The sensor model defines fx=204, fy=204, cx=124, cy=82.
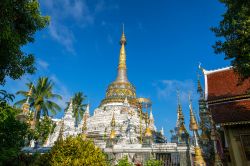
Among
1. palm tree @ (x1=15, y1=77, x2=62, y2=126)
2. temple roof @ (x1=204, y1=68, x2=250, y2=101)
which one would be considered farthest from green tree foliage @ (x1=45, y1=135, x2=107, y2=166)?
palm tree @ (x1=15, y1=77, x2=62, y2=126)

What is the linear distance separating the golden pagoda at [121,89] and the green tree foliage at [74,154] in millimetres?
27825

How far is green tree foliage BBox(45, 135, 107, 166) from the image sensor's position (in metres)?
7.83

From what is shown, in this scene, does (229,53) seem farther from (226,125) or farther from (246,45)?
(226,125)

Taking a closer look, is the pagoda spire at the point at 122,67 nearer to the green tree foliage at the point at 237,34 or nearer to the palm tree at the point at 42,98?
the palm tree at the point at 42,98

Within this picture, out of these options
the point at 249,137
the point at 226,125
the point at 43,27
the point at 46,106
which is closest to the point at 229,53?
the point at 226,125

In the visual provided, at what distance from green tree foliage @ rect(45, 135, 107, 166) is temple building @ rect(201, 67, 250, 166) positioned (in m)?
7.18

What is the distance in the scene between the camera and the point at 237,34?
9.50 m

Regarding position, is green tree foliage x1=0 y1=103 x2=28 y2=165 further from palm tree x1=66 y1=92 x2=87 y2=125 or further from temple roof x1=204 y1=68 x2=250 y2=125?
palm tree x1=66 y1=92 x2=87 y2=125

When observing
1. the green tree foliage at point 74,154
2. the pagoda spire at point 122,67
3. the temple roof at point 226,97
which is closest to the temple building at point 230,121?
the temple roof at point 226,97

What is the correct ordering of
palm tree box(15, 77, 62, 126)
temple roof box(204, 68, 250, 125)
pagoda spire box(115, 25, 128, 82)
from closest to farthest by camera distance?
temple roof box(204, 68, 250, 125)
palm tree box(15, 77, 62, 126)
pagoda spire box(115, 25, 128, 82)

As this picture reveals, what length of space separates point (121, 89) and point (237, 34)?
30779 mm

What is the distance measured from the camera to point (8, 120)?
28.1 feet

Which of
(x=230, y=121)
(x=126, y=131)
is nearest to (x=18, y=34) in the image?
(x=230, y=121)

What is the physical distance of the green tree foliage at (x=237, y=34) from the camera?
8.80 metres
